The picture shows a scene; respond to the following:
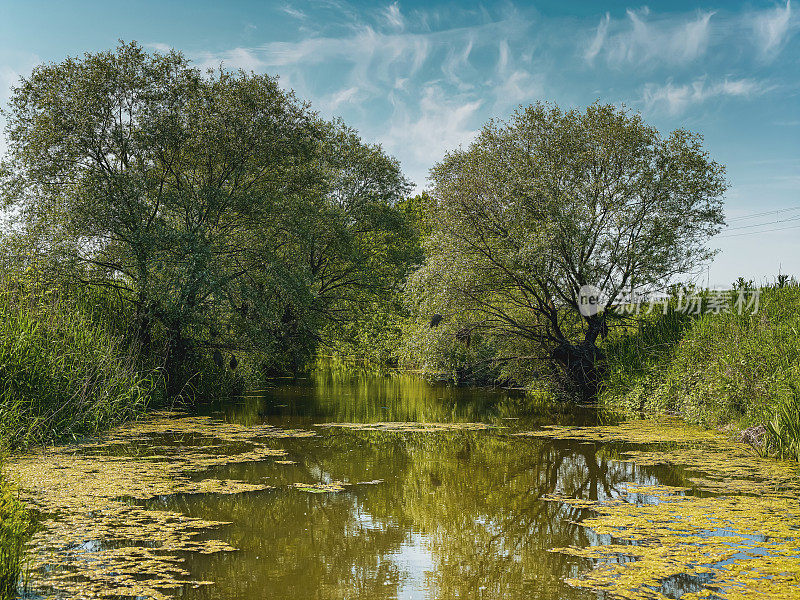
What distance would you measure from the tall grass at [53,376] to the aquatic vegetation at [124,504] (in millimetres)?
440

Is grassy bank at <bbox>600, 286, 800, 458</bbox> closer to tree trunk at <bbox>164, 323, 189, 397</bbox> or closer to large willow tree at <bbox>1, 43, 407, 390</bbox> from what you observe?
large willow tree at <bbox>1, 43, 407, 390</bbox>

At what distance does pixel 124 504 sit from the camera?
663 cm

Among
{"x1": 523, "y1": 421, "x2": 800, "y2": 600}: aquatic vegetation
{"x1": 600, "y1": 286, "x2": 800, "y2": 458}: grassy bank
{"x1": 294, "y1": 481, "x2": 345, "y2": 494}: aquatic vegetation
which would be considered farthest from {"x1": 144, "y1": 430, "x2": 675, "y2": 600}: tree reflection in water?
{"x1": 600, "y1": 286, "x2": 800, "y2": 458}: grassy bank

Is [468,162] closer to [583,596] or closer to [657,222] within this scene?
[657,222]

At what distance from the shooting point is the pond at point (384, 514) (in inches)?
184

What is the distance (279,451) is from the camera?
9836 mm

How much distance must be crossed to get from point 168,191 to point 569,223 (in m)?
9.80

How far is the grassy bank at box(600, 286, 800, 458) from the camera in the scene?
29.9 feet

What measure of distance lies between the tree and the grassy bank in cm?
128

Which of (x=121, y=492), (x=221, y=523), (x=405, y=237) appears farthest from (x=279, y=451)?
(x=405, y=237)

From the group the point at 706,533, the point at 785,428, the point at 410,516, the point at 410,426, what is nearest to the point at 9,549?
the point at 410,516

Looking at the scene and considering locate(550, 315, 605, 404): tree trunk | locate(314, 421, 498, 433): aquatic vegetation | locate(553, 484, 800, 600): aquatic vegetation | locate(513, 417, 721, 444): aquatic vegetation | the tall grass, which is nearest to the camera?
locate(553, 484, 800, 600): aquatic vegetation

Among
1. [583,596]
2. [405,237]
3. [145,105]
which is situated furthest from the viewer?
[405,237]

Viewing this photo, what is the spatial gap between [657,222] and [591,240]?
5.52ft
